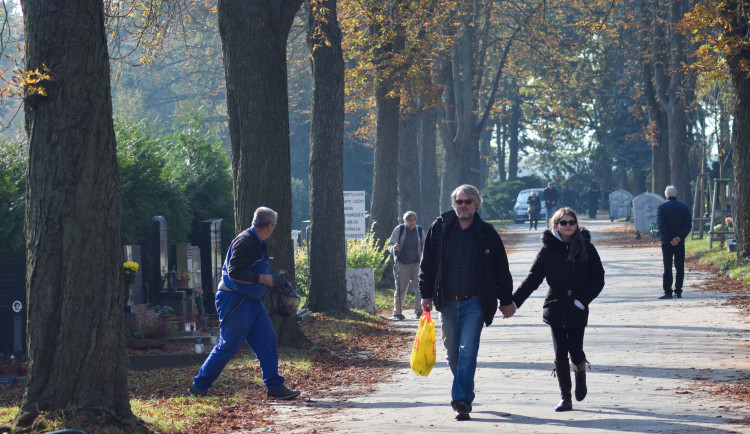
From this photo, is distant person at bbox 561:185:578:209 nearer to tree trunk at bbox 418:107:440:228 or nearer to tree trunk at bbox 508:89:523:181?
tree trunk at bbox 508:89:523:181

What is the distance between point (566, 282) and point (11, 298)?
734 centimetres

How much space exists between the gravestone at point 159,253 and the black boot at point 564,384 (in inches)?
335

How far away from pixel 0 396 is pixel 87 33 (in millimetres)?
5243

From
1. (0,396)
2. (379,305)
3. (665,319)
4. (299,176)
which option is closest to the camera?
(0,396)

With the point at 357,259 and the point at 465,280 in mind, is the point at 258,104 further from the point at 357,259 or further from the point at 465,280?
the point at 357,259

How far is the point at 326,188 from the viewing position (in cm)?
1783

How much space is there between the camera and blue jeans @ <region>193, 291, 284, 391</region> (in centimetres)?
977

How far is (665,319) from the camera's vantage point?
52.9 ft

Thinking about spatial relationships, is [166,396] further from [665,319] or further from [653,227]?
[653,227]

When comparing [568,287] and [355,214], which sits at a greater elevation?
[355,214]

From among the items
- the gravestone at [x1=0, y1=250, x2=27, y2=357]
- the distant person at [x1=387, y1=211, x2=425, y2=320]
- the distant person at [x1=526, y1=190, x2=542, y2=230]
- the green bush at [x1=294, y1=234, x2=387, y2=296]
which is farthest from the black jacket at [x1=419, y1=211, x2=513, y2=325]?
the distant person at [x1=526, y1=190, x2=542, y2=230]

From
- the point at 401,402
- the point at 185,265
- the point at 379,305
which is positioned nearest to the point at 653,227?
the point at 379,305

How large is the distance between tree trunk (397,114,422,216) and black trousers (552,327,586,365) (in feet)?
75.0

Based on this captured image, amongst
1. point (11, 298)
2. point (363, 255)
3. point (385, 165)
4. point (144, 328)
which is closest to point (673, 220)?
point (363, 255)
